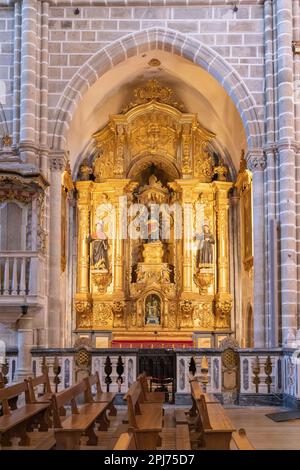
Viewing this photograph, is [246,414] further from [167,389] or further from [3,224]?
[3,224]

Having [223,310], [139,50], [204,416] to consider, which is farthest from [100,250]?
[204,416]

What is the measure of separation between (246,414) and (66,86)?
7.76 m

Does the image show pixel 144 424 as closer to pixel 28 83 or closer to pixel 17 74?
pixel 28 83

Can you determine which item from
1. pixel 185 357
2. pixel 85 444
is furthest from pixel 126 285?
pixel 85 444

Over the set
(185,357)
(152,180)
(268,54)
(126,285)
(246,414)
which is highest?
(268,54)

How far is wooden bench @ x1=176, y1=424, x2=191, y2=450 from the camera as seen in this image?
737 cm

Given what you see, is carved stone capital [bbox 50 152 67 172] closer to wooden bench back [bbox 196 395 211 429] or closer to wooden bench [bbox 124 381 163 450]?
wooden bench [bbox 124 381 163 450]

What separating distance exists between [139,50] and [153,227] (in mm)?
5811

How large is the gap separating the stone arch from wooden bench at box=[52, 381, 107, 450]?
7865mm

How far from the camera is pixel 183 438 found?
7961 mm

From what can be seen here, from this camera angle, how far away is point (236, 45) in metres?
16.1

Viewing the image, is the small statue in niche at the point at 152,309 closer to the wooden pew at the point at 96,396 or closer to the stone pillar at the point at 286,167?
the stone pillar at the point at 286,167

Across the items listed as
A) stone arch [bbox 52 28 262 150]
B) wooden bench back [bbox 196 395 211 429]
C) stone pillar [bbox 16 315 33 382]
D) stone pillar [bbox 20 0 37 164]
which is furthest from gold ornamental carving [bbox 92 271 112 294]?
wooden bench back [bbox 196 395 211 429]
